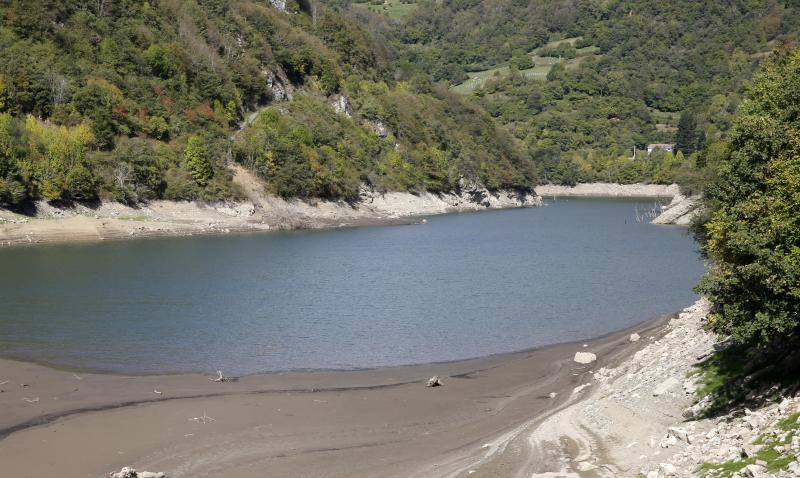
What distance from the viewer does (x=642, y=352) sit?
28.6 m

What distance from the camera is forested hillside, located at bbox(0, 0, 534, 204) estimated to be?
3253 inches

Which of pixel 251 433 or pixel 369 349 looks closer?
pixel 251 433

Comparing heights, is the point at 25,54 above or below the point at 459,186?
above

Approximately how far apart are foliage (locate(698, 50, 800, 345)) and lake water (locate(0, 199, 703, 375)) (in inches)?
551

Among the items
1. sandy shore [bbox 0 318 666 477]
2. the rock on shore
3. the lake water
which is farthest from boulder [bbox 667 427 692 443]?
the lake water

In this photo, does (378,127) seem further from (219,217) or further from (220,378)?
(220,378)

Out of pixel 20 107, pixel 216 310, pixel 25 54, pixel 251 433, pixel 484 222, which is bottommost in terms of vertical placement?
pixel 484 222

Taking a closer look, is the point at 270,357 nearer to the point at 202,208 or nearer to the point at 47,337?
the point at 47,337

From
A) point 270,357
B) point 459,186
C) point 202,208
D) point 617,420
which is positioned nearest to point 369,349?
point 270,357

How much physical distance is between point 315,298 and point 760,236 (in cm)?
3180

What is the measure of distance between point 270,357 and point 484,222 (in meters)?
85.3

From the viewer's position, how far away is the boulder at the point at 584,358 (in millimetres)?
30359

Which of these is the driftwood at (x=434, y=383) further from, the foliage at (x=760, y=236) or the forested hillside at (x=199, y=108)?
the forested hillside at (x=199, y=108)

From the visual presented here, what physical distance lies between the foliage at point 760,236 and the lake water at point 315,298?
45.9 feet
